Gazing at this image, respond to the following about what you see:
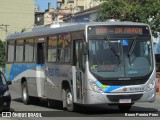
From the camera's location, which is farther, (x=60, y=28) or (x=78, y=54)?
(x=60, y=28)

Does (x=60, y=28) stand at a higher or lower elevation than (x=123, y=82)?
higher

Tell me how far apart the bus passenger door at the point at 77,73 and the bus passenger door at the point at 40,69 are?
3.47m

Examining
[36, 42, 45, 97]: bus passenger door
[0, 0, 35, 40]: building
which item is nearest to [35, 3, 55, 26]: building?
[0, 0, 35, 40]: building

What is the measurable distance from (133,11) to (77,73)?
56.6 feet

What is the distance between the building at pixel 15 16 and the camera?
9044cm

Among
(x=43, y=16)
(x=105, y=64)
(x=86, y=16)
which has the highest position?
(x=43, y=16)

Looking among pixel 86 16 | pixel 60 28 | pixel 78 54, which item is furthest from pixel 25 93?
pixel 86 16

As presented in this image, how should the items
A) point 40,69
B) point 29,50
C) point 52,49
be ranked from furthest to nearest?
point 29,50 → point 40,69 → point 52,49

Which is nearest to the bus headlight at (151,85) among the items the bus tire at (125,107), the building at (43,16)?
the bus tire at (125,107)

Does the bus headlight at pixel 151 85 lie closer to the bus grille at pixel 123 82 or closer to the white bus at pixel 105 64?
the white bus at pixel 105 64

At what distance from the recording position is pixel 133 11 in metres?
33.2

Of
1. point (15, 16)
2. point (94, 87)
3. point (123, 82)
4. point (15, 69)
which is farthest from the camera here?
point (15, 16)

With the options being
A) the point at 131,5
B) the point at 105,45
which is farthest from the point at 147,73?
the point at 131,5

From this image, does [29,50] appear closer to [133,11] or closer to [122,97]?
[122,97]
